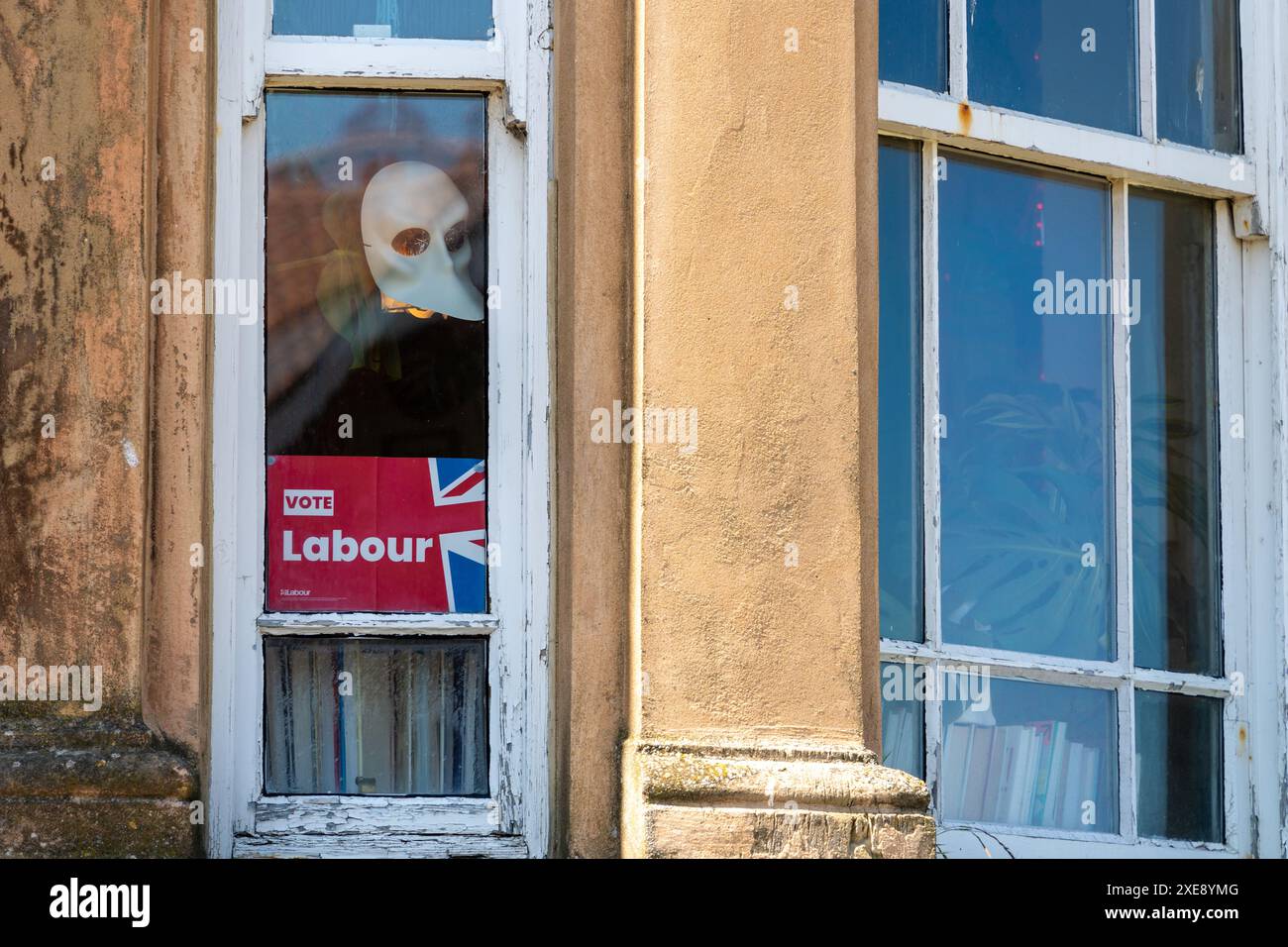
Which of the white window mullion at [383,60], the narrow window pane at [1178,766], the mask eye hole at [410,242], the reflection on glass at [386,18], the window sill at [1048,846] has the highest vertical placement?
the reflection on glass at [386,18]

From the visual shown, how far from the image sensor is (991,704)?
4148 millimetres

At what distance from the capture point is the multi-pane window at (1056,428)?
4.14 m

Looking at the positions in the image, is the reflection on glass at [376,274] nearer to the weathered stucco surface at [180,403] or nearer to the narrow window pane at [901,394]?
the weathered stucco surface at [180,403]

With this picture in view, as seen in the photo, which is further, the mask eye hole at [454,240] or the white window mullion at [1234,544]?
the white window mullion at [1234,544]

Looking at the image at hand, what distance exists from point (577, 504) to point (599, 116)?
2.64ft

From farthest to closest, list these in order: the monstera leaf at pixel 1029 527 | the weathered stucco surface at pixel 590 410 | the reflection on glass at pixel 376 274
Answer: the monstera leaf at pixel 1029 527, the reflection on glass at pixel 376 274, the weathered stucco surface at pixel 590 410

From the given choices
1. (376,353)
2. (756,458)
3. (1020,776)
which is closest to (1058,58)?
(756,458)

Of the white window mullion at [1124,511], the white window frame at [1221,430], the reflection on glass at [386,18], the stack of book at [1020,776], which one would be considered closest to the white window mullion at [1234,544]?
the white window frame at [1221,430]

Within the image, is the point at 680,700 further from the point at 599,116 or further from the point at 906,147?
the point at 906,147

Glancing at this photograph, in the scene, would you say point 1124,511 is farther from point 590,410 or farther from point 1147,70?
point 590,410

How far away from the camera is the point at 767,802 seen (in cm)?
347

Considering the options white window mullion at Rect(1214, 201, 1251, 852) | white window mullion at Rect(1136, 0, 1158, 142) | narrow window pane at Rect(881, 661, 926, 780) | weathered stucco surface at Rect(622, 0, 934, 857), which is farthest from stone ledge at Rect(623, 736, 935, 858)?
white window mullion at Rect(1136, 0, 1158, 142)

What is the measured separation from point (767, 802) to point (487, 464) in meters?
0.93

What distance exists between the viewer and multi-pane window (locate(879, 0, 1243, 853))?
163 inches
